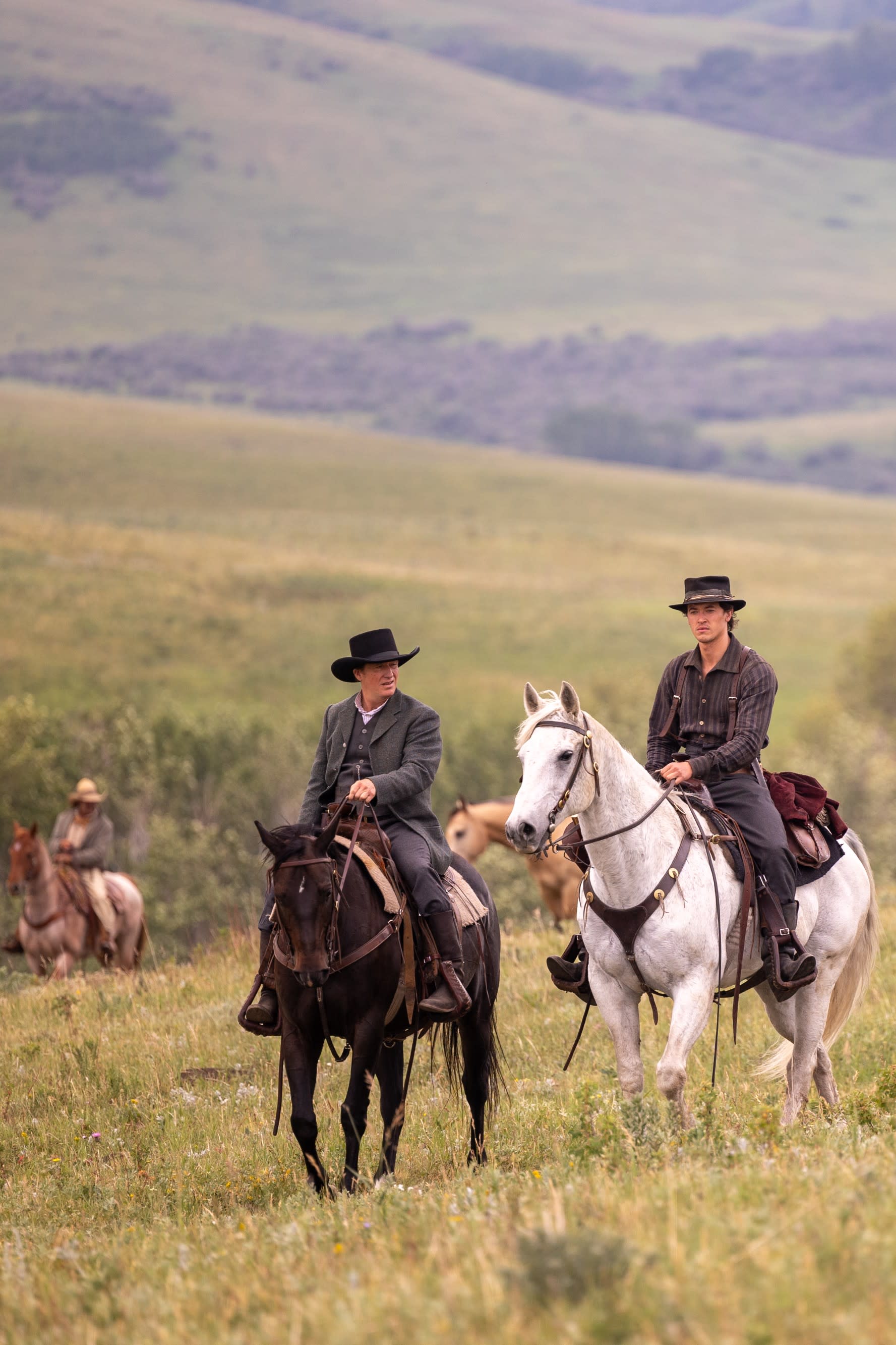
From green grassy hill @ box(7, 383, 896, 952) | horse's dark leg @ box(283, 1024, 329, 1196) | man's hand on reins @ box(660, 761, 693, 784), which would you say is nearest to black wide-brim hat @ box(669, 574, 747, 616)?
man's hand on reins @ box(660, 761, 693, 784)

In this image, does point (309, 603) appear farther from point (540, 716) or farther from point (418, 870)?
point (540, 716)

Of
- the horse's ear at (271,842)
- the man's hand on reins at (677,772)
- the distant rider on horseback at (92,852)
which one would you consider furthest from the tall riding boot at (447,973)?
the distant rider on horseback at (92,852)

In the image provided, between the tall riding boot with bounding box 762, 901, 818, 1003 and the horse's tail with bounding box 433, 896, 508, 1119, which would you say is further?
the horse's tail with bounding box 433, 896, 508, 1119

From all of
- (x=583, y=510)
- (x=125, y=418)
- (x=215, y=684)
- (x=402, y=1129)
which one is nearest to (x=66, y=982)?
(x=402, y=1129)

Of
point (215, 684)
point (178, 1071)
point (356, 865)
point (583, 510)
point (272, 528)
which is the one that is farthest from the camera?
point (583, 510)

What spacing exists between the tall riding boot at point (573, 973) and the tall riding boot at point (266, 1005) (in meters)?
1.69

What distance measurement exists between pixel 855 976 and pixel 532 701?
3.47 metres

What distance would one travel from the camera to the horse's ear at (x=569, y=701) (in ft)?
26.3

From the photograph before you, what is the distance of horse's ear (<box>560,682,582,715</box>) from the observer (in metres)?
8.01

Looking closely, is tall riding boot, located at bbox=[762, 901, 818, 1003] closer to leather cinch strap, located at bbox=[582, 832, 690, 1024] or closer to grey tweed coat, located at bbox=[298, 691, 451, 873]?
leather cinch strap, located at bbox=[582, 832, 690, 1024]

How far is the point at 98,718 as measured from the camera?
70.1 meters

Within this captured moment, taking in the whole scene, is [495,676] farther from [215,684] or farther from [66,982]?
[66,982]

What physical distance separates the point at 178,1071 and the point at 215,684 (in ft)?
251

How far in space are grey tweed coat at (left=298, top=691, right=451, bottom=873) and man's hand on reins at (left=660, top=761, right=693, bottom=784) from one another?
1.41 meters
